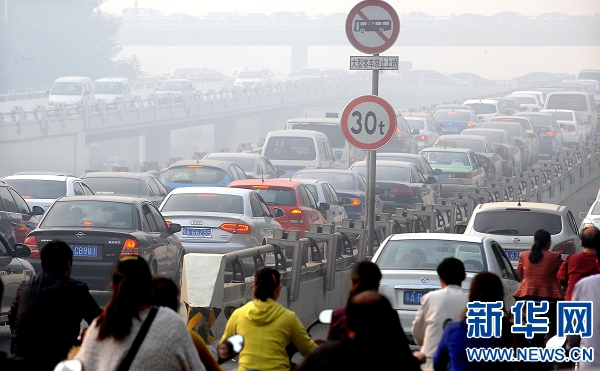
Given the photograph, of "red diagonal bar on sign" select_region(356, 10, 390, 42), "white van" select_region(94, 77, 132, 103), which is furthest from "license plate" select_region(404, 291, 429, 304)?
"white van" select_region(94, 77, 132, 103)

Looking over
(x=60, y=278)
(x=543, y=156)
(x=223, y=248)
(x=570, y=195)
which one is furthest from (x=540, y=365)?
(x=543, y=156)

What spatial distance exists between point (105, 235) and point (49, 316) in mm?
8038

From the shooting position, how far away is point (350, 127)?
42.9 feet

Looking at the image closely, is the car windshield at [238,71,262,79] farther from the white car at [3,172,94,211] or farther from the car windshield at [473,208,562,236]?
the car windshield at [473,208,562,236]

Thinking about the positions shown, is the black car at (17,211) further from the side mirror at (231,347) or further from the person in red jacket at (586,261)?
the side mirror at (231,347)

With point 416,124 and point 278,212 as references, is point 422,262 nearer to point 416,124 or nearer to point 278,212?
point 278,212

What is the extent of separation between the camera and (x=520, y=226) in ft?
48.3

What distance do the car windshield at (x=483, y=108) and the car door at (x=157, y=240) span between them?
40.8 m

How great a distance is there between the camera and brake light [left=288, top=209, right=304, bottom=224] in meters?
19.1

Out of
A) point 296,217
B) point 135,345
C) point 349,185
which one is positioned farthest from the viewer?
point 349,185

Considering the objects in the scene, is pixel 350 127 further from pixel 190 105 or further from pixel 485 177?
pixel 190 105

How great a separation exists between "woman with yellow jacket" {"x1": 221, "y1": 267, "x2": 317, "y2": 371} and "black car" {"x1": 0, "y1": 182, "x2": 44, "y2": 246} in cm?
1189

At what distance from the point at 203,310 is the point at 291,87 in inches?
2817

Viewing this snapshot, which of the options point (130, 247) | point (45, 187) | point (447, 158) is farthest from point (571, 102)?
point (130, 247)
